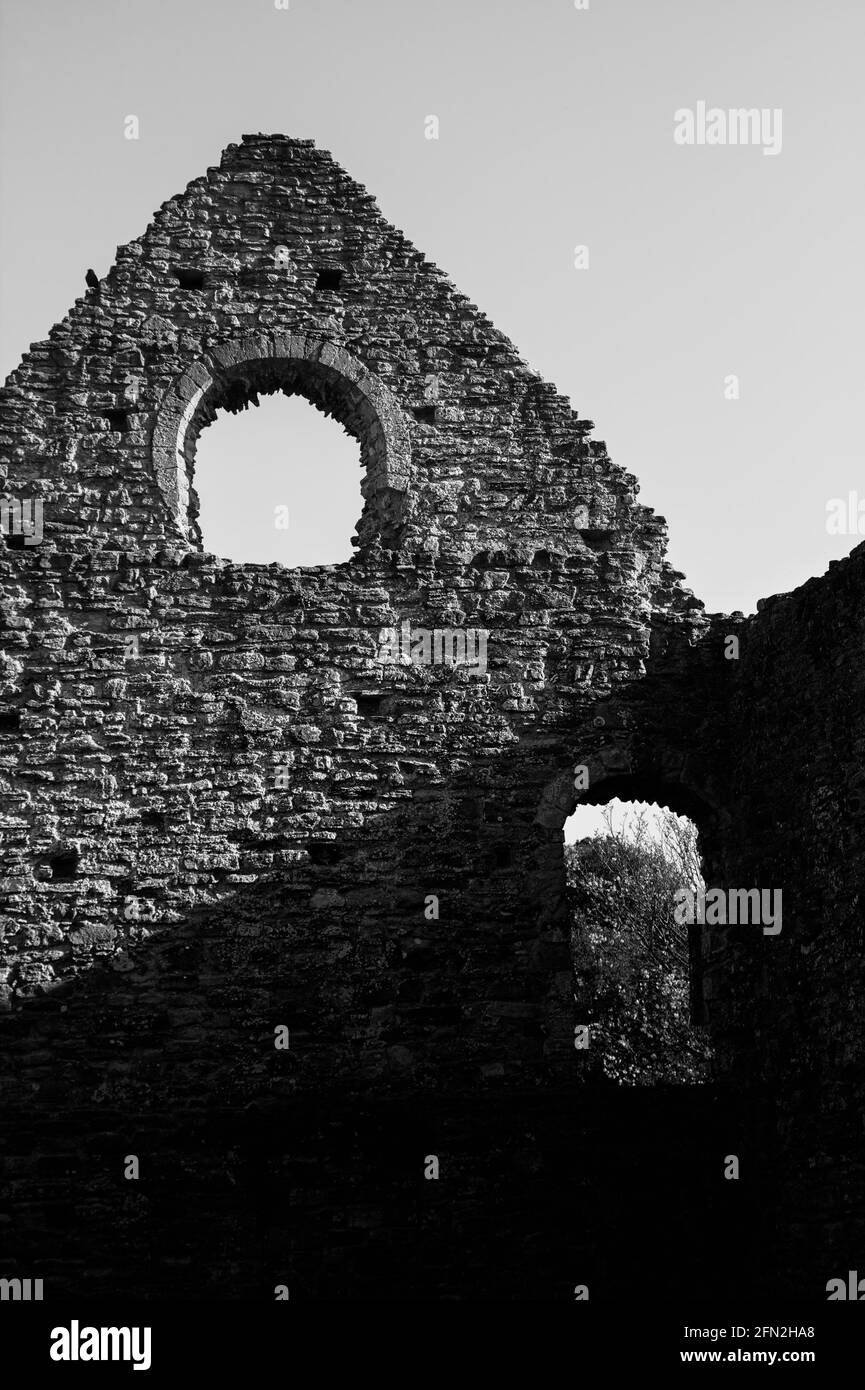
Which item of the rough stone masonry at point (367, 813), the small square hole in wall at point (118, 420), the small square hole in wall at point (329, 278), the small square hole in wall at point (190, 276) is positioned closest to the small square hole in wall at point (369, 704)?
the rough stone masonry at point (367, 813)

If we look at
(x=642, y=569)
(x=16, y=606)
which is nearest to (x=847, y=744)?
(x=642, y=569)

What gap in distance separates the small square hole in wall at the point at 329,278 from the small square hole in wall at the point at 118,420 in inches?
75.2

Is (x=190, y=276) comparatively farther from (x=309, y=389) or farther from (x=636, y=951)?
(x=636, y=951)

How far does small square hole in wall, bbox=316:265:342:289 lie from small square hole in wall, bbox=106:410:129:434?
6.27ft

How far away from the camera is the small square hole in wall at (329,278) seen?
1174cm

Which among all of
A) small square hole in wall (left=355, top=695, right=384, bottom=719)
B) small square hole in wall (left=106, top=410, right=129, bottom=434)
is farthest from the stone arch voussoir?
small square hole in wall (left=355, top=695, right=384, bottom=719)

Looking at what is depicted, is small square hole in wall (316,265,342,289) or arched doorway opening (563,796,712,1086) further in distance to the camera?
arched doorway opening (563,796,712,1086)

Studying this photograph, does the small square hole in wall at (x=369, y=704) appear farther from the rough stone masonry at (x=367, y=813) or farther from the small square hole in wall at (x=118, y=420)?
the small square hole in wall at (x=118, y=420)

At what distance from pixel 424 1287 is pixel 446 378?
664cm

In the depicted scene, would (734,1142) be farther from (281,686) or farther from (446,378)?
(446,378)

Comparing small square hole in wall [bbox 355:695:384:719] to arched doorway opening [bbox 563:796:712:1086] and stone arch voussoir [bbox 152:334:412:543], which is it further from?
arched doorway opening [bbox 563:796:712:1086]

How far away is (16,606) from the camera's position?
10609 millimetres

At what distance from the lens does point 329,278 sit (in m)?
11.8

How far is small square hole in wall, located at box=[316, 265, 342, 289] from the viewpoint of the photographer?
11.7 metres
